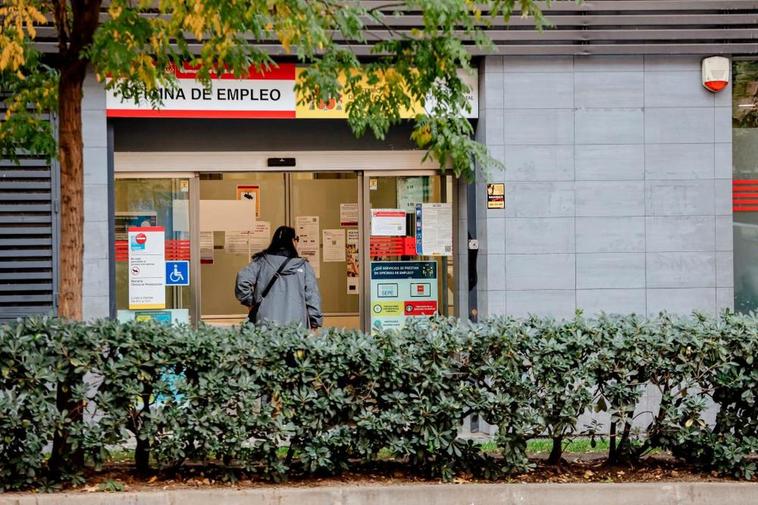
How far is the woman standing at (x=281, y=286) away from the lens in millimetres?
9672

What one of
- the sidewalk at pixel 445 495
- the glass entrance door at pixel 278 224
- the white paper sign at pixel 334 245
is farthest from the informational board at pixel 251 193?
the sidewalk at pixel 445 495

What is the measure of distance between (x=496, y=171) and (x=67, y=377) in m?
5.24

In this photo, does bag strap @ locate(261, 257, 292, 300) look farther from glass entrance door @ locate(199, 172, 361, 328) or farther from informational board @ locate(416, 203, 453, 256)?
informational board @ locate(416, 203, 453, 256)

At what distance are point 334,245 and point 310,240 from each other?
315mm

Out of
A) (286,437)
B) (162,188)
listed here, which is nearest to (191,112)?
(162,188)

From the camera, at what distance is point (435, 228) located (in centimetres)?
1138

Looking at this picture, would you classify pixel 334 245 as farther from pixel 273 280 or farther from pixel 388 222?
pixel 273 280

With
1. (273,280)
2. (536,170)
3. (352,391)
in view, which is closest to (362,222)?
(536,170)

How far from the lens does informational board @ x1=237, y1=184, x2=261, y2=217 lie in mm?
11625

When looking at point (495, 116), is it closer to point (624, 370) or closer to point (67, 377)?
point (624, 370)

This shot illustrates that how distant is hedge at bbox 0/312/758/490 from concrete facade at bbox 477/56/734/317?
314 centimetres

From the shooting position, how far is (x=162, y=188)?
1111 cm

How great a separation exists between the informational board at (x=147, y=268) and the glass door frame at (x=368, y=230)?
2.18 meters

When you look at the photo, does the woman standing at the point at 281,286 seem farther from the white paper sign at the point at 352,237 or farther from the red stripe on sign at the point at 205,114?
the white paper sign at the point at 352,237
